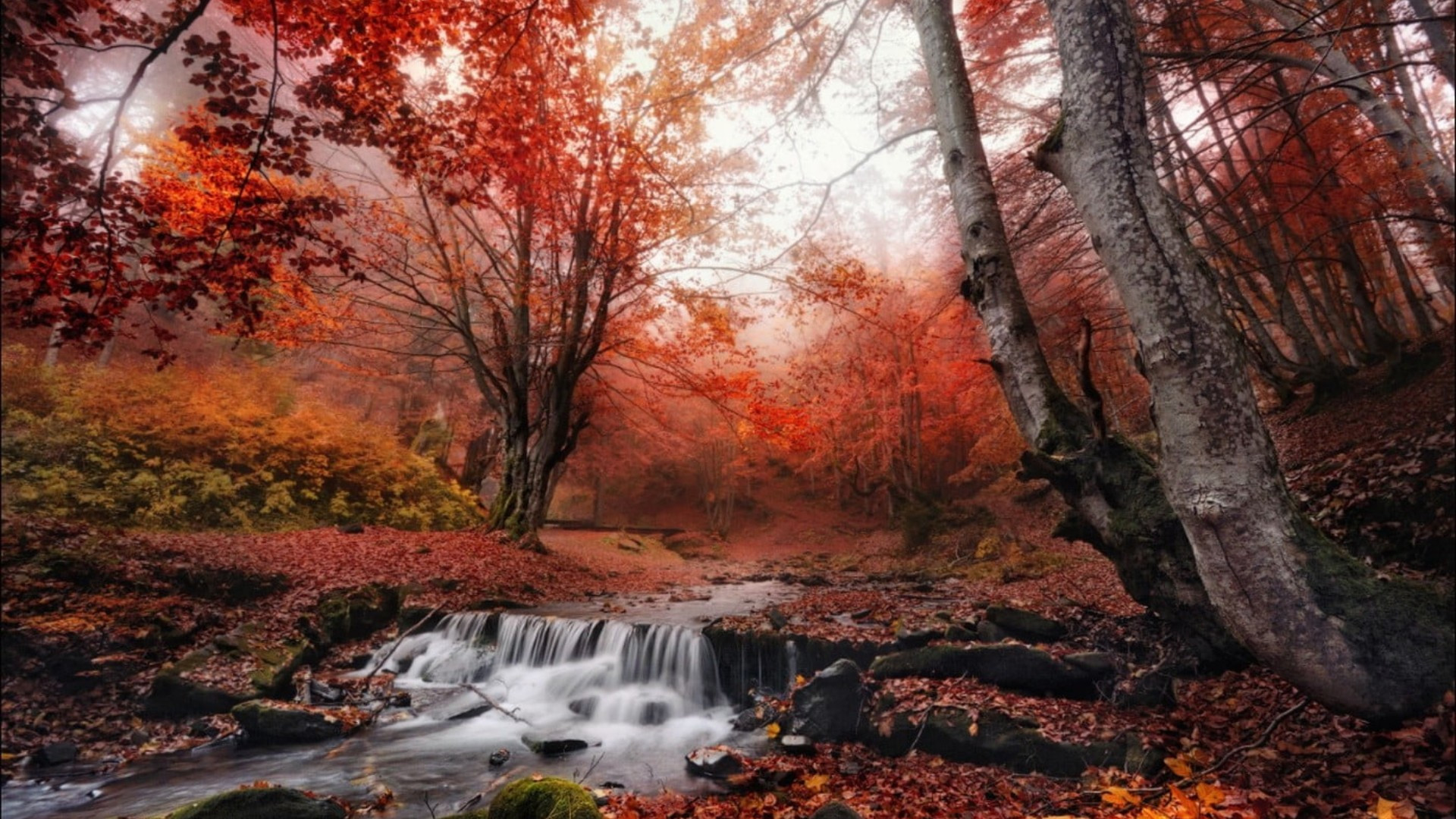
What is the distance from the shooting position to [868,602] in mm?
9172

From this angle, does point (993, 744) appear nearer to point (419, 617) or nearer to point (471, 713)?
point (471, 713)

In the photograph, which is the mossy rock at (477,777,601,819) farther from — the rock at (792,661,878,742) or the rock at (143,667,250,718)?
the rock at (143,667,250,718)

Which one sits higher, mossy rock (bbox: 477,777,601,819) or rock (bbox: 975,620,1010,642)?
mossy rock (bbox: 477,777,601,819)

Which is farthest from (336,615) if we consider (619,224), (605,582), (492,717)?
(619,224)

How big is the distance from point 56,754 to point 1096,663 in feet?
33.4

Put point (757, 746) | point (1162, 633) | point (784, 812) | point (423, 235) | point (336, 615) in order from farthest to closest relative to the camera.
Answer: point (423, 235) → point (336, 615) → point (757, 746) → point (1162, 633) → point (784, 812)

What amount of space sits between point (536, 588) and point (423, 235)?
868 centimetres

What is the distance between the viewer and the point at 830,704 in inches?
222

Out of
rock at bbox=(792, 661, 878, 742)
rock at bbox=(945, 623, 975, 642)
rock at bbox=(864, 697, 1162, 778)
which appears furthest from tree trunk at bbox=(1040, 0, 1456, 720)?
rock at bbox=(792, 661, 878, 742)

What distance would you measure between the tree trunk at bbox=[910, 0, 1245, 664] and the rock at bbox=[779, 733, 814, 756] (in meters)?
3.10

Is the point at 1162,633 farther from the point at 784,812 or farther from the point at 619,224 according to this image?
the point at 619,224

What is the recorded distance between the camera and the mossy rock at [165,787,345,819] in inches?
136

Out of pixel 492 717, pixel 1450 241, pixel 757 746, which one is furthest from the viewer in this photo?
pixel 1450 241

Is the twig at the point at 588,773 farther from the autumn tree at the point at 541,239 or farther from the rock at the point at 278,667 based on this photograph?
the autumn tree at the point at 541,239
